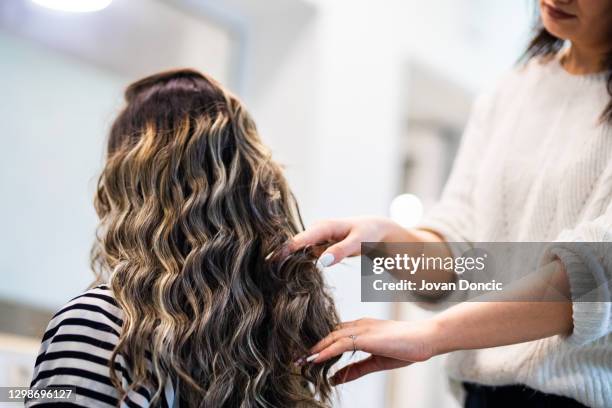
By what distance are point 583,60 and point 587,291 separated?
440mm

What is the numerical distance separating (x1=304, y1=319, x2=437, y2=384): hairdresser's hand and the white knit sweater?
187mm

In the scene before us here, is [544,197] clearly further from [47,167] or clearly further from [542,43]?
[47,167]

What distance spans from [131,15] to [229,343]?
1.50 meters

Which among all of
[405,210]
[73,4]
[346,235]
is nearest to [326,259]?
[346,235]

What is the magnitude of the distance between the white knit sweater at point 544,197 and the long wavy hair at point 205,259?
29 centimetres

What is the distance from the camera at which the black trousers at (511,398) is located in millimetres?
1086

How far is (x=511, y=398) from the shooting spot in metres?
1.16

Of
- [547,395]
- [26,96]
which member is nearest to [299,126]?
[26,96]

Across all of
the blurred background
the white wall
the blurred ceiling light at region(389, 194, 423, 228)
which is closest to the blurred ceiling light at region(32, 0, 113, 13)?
the blurred background

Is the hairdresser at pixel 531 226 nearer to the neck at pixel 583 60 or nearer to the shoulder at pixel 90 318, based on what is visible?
the neck at pixel 583 60

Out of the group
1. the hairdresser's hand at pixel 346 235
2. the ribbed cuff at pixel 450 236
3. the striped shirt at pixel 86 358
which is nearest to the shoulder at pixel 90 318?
the striped shirt at pixel 86 358

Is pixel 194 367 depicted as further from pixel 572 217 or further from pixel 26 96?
pixel 26 96

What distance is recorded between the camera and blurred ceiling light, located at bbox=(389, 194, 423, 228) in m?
2.79

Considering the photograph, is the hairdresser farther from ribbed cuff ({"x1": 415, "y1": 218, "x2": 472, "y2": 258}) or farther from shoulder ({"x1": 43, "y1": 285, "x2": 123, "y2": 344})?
shoulder ({"x1": 43, "y1": 285, "x2": 123, "y2": 344})
